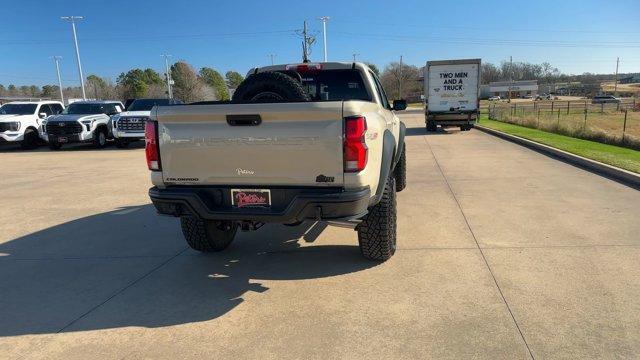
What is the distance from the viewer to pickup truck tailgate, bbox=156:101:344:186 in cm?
350

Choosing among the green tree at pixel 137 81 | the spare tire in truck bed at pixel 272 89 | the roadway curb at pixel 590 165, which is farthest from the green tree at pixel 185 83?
the spare tire in truck bed at pixel 272 89

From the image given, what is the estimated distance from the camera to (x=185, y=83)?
8281 cm

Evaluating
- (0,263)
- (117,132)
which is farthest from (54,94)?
(0,263)

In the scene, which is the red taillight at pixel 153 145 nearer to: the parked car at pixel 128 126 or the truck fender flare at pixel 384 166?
the truck fender flare at pixel 384 166

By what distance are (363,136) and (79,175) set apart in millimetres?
9710

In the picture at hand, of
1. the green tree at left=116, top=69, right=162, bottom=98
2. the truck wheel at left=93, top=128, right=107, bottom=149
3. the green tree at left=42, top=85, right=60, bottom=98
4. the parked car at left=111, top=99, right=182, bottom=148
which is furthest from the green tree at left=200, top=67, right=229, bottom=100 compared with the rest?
the parked car at left=111, top=99, right=182, bottom=148

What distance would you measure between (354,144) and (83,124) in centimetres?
1635

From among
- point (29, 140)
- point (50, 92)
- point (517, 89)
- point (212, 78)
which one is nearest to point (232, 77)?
point (212, 78)

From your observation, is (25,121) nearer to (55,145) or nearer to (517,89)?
(55,145)

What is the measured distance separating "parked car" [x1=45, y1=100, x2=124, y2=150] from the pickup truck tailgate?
15.1 metres

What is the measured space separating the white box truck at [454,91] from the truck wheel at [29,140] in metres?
17.0

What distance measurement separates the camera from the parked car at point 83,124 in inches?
659

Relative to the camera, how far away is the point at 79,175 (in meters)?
10.9

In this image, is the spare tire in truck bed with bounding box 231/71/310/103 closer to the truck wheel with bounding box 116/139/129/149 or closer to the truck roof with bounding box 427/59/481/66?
the truck wheel with bounding box 116/139/129/149
